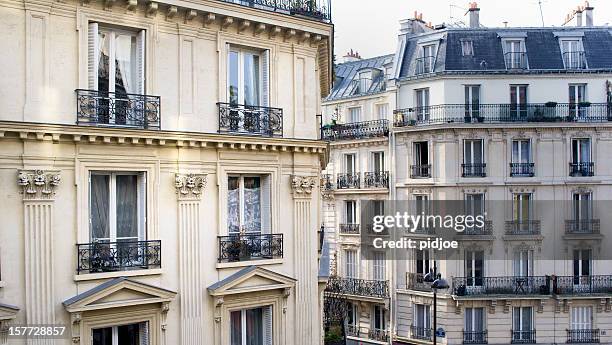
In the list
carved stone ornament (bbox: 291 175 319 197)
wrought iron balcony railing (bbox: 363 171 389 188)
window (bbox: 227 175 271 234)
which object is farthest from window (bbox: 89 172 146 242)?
wrought iron balcony railing (bbox: 363 171 389 188)

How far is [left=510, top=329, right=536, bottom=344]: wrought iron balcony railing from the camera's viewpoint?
100 ft

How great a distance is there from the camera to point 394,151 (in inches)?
1299

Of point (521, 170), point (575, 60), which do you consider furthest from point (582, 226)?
point (575, 60)

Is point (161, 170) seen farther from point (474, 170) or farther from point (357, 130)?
point (357, 130)

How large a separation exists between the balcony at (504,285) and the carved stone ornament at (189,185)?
20.7 metres

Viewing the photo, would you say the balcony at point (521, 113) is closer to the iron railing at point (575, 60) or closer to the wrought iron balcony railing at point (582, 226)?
the iron railing at point (575, 60)

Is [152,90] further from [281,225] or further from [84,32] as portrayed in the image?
[281,225]

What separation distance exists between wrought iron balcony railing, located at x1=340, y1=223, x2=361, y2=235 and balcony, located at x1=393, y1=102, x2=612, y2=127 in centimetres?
697

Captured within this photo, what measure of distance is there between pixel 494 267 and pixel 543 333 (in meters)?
3.72

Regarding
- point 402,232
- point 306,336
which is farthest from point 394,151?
point 306,336

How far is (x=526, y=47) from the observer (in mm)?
32188

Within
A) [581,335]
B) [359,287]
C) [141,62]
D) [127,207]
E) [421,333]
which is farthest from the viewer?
[359,287]

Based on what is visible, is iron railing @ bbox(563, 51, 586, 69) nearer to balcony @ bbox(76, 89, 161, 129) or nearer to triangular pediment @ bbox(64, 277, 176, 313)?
balcony @ bbox(76, 89, 161, 129)

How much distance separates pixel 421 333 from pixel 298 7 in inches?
855
